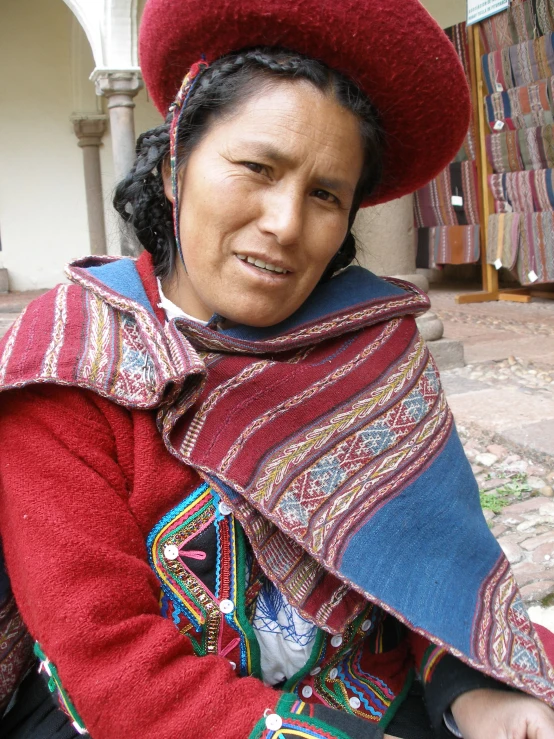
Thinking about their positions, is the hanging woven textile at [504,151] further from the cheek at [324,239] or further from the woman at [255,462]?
the cheek at [324,239]

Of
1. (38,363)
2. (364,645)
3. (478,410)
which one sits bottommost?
(478,410)

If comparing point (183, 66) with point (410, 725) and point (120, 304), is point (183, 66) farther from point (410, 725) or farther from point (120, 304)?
point (410, 725)

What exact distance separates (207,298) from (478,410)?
9.49 ft

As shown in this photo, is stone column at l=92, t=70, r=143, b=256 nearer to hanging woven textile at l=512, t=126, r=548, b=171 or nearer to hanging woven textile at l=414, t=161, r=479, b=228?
hanging woven textile at l=414, t=161, r=479, b=228

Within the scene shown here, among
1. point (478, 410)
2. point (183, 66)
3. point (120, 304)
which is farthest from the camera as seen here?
point (478, 410)

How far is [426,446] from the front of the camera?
3.86ft

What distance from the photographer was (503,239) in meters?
A: 7.32

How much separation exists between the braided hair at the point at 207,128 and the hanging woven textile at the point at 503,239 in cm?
630

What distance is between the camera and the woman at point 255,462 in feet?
2.95

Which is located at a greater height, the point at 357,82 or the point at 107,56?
the point at 107,56

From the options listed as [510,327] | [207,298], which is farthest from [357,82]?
[510,327]

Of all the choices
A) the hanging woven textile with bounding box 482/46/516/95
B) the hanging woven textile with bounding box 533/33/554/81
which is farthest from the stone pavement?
the hanging woven textile with bounding box 482/46/516/95

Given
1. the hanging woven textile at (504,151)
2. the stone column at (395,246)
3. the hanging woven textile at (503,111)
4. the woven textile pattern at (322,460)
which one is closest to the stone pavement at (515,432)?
the stone column at (395,246)

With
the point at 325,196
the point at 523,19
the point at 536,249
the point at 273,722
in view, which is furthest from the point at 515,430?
the point at 523,19
